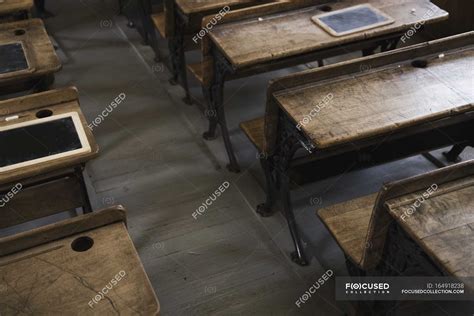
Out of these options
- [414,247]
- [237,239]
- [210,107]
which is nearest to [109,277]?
[414,247]

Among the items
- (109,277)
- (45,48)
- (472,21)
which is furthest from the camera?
(472,21)

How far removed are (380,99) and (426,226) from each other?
0.73 m

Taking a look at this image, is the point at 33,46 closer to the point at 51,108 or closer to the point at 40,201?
the point at 51,108

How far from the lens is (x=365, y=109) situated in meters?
2.16

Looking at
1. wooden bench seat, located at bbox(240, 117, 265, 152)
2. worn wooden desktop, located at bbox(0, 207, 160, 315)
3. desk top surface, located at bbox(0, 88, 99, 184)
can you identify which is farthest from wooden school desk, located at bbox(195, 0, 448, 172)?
worn wooden desktop, located at bbox(0, 207, 160, 315)

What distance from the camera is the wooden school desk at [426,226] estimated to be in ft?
5.12

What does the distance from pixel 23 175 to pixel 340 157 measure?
151 centimetres

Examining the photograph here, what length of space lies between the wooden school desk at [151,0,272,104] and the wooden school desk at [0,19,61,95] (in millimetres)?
807

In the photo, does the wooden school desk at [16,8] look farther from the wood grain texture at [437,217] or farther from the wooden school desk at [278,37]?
the wood grain texture at [437,217]

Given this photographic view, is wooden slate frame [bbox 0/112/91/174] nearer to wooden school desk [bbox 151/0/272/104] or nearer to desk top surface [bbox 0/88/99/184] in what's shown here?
desk top surface [bbox 0/88/99/184]

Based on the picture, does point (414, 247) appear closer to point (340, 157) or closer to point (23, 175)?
point (340, 157)

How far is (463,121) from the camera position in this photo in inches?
105

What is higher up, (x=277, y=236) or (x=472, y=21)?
(x=472, y=21)

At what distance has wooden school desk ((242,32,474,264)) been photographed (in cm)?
210
